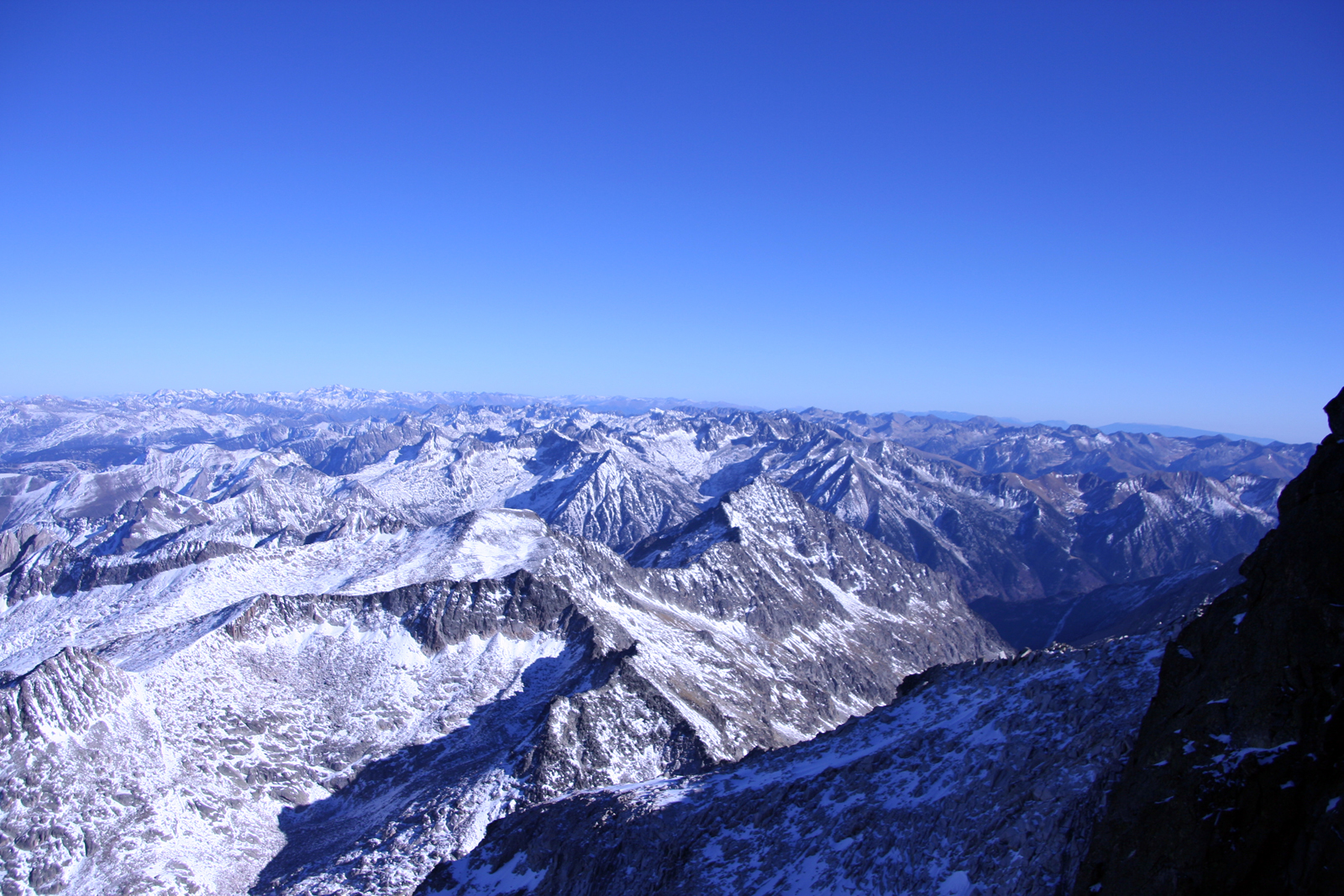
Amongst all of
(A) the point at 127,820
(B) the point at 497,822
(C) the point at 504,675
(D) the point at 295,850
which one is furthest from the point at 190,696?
(B) the point at 497,822

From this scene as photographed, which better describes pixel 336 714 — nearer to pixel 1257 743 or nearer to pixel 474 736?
pixel 474 736

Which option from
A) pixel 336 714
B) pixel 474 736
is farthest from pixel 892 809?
pixel 336 714

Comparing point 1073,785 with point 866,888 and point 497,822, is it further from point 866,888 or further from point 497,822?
point 497,822

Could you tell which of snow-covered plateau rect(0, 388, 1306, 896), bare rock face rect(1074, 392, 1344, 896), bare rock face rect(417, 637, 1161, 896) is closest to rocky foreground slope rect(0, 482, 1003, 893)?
snow-covered plateau rect(0, 388, 1306, 896)

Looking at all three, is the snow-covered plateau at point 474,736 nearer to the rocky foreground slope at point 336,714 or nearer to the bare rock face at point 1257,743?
the rocky foreground slope at point 336,714

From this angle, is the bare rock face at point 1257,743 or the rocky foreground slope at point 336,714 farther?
the rocky foreground slope at point 336,714

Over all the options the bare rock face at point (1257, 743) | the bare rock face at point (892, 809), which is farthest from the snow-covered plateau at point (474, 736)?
the bare rock face at point (1257, 743)

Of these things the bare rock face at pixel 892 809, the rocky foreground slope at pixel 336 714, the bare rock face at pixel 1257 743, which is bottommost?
the rocky foreground slope at pixel 336 714
